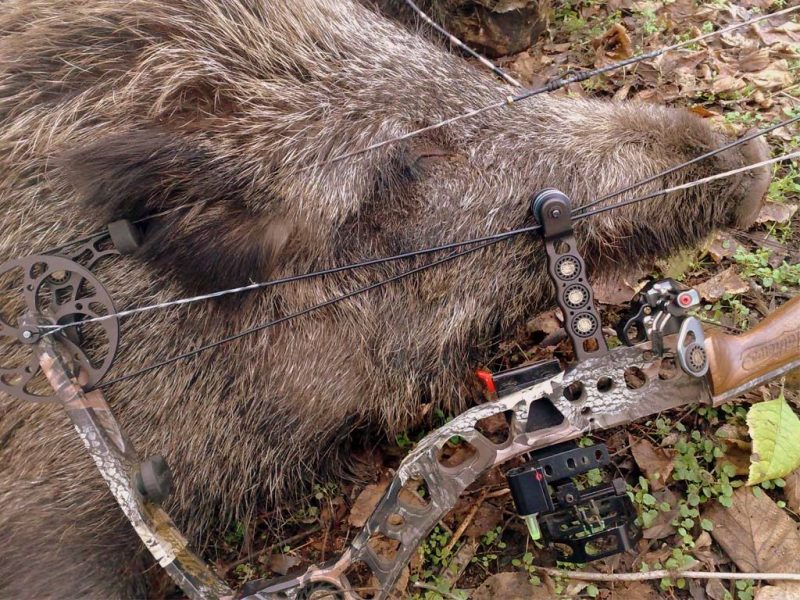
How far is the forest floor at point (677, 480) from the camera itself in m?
2.56

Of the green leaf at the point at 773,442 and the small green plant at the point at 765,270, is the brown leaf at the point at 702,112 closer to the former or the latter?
the small green plant at the point at 765,270

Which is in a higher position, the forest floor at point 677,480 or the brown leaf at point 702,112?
the brown leaf at point 702,112

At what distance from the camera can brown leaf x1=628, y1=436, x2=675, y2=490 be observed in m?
2.72

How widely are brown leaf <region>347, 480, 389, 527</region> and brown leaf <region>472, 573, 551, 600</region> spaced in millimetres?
580

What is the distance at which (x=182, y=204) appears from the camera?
2398 mm

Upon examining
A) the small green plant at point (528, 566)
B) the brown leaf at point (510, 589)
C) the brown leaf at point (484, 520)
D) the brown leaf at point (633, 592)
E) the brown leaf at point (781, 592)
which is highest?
the brown leaf at point (484, 520)

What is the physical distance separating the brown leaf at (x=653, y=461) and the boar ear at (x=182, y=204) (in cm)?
166

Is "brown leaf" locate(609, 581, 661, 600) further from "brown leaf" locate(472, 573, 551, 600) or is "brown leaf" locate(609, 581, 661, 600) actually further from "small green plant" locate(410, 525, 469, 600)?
"small green plant" locate(410, 525, 469, 600)

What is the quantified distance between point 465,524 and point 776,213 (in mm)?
2160

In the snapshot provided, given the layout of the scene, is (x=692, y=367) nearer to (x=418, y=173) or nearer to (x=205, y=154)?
(x=418, y=173)

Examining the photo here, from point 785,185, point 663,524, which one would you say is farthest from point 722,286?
point 663,524

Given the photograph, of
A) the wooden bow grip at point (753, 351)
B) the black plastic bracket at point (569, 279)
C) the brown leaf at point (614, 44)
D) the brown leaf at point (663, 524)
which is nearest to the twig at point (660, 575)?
the brown leaf at point (663, 524)

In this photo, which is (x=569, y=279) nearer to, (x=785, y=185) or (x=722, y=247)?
(x=722, y=247)

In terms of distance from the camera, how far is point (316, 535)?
3.03 metres
